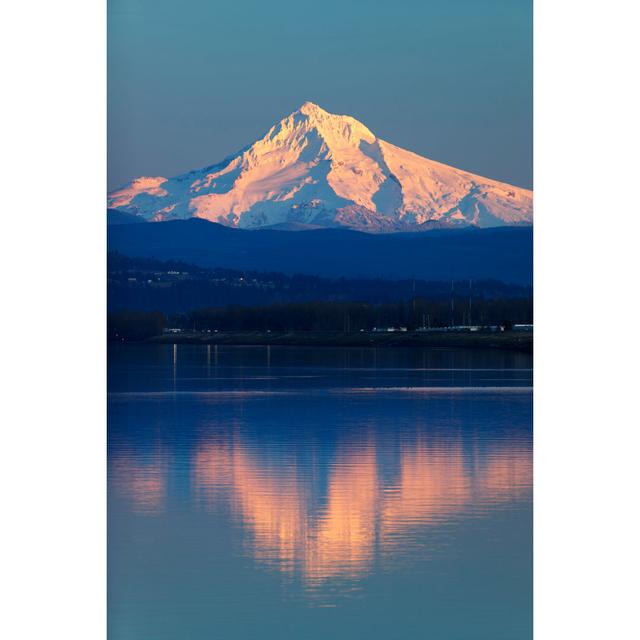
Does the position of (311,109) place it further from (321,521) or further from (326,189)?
(321,521)

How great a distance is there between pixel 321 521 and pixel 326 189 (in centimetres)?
1012

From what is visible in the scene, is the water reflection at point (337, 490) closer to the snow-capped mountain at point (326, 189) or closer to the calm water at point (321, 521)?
the calm water at point (321, 521)

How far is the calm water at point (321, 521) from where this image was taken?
11.3 meters

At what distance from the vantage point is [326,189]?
2270 centimetres

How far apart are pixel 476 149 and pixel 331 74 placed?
2193 millimetres

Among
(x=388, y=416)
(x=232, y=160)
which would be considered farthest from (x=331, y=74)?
(x=388, y=416)

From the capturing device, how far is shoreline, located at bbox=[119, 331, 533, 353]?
28469 millimetres
